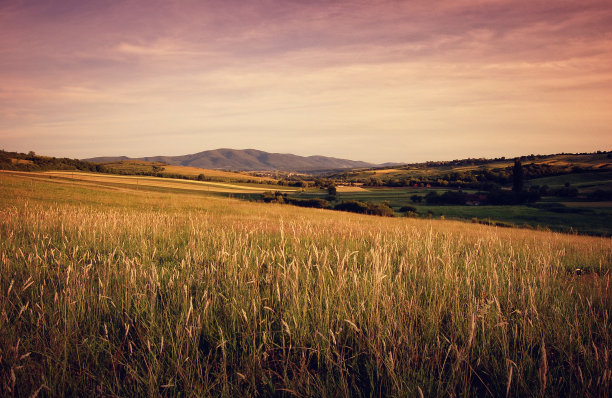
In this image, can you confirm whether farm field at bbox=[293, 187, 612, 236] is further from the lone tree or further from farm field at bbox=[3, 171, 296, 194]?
farm field at bbox=[3, 171, 296, 194]

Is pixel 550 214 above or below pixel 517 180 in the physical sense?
below

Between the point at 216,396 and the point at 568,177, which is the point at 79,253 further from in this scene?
the point at 568,177

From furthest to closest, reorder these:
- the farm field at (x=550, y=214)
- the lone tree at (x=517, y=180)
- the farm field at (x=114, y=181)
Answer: the lone tree at (x=517, y=180)
the farm field at (x=114, y=181)
the farm field at (x=550, y=214)

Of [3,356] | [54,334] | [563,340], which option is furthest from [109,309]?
[563,340]

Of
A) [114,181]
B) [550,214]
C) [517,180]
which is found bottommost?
[550,214]

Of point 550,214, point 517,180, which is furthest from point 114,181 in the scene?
point 517,180

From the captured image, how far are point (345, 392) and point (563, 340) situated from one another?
2.30 m

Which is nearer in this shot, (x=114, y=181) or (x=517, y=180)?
(x=114, y=181)

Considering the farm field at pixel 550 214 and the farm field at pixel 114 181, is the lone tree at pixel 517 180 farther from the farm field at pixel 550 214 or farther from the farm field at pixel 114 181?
the farm field at pixel 114 181

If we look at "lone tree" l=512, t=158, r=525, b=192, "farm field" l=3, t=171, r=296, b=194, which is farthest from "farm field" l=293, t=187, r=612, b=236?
"farm field" l=3, t=171, r=296, b=194

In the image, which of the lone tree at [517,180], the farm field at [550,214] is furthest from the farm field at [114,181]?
the lone tree at [517,180]

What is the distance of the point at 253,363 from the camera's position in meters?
2.31

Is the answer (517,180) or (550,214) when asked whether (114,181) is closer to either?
(550,214)

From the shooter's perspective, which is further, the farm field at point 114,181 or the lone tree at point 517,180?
the lone tree at point 517,180
